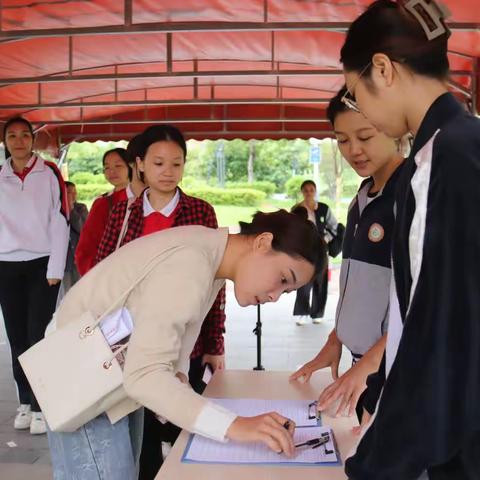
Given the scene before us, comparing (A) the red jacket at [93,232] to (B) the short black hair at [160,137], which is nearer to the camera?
(B) the short black hair at [160,137]

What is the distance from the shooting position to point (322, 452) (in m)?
1.21

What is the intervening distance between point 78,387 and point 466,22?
3974mm

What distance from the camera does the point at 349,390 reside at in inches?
54.1

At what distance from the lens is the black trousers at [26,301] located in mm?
3160

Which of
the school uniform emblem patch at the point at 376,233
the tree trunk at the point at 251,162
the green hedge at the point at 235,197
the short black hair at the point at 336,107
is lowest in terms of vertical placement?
the school uniform emblem patch at the point at 376,233

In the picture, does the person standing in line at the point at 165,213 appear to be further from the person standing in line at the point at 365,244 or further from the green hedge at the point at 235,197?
the green hedge at the point at 235,197

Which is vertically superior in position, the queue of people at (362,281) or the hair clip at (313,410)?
the queue of people at (362,281)

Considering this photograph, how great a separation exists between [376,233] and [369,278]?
0.37ft

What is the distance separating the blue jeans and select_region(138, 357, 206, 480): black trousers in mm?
697

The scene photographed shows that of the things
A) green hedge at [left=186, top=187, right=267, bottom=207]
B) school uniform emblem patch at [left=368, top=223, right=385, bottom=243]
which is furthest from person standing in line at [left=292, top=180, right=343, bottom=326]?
green hedge at [left=186, top=187, right=267, bottom=207]

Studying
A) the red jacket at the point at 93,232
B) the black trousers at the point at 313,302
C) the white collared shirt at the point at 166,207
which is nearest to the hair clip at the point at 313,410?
the white collared shirt at the point at 166,207

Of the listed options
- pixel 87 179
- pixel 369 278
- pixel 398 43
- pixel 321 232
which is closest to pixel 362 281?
pixel 369 278

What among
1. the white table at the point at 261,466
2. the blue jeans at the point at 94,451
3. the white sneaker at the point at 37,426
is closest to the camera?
the white table at the point at 261,466

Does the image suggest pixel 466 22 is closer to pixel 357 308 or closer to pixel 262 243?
pixel 357 308
